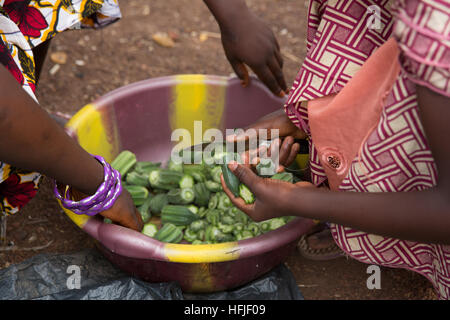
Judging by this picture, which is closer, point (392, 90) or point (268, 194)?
point (392, 90)

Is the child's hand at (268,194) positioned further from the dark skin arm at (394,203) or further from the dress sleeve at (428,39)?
the dress sleeve at (428,39)

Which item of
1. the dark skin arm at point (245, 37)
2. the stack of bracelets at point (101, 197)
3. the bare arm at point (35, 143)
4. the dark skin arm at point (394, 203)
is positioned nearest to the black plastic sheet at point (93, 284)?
the stack of bracelets at point (101, 197)

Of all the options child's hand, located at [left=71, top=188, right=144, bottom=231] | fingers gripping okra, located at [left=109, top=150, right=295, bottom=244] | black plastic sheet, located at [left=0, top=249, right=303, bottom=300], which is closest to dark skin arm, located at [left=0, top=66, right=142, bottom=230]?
child's hand, located at [left=71, top=188, right=144, bottom=231]

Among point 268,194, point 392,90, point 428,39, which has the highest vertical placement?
point 428,39

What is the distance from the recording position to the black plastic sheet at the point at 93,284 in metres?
1.73

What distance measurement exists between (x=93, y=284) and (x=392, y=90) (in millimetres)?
1331

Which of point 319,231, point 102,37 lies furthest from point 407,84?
point 102,37

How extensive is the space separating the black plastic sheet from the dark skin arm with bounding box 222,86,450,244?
62 centimetres

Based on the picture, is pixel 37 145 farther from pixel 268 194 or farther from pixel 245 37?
pixel 245 37

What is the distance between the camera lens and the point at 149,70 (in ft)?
10.0

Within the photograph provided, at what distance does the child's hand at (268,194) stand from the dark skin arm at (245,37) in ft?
2.18

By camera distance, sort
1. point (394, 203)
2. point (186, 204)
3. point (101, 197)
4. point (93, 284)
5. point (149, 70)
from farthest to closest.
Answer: point (149, 70) < point (186, 204) < point (93, 284) < point (101, 197) < point (394, 203)

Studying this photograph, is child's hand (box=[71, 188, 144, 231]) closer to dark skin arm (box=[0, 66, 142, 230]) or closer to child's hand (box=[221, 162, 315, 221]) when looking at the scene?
dark skin arm (box=[0, 66, 142, 230])

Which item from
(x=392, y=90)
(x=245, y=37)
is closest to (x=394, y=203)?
(x=392, y=90)
